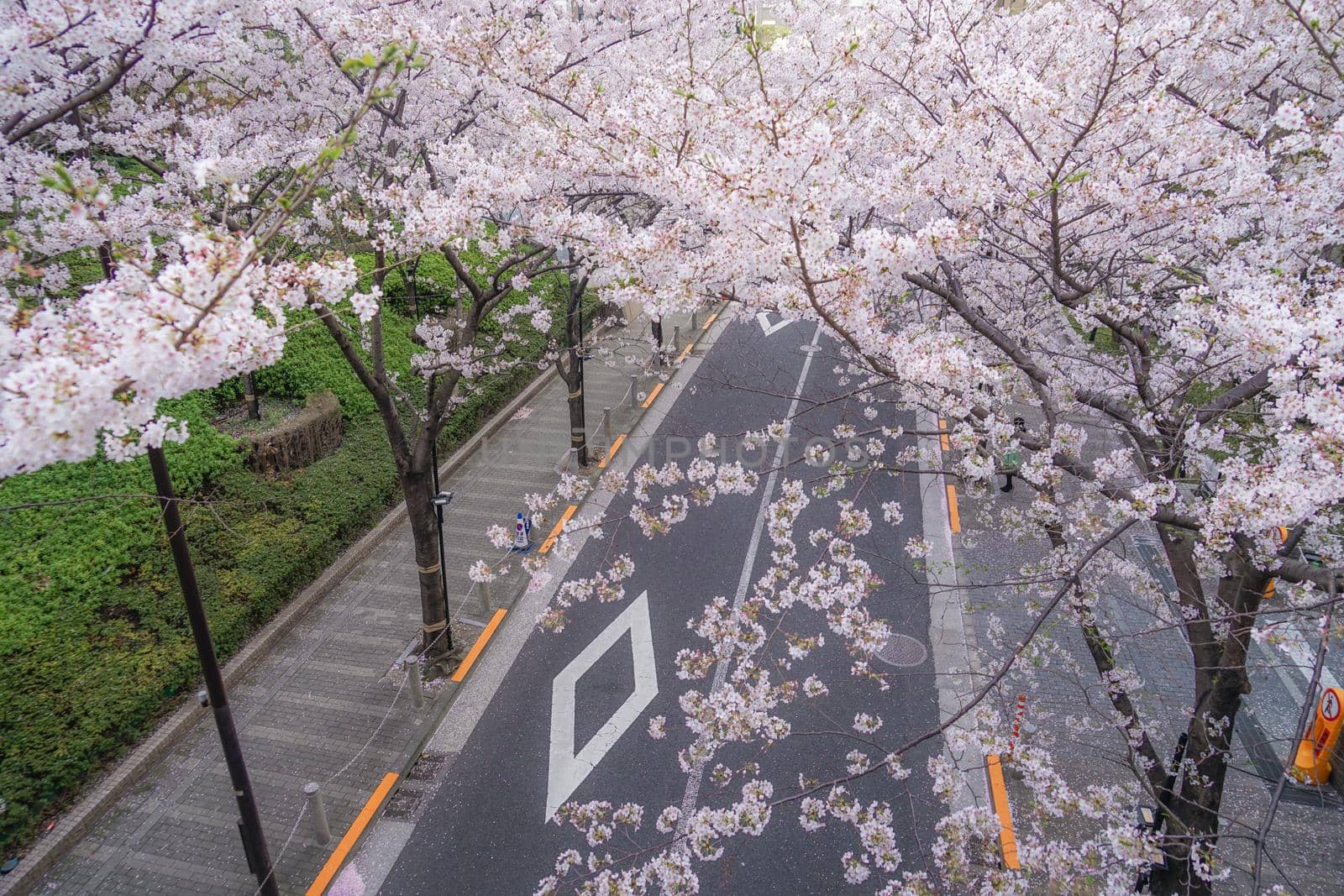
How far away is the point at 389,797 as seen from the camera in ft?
26.0

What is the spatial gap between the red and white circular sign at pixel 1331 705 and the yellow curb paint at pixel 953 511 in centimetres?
562

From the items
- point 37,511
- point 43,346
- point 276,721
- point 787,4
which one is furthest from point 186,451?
point 787,4

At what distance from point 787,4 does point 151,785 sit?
18770 millimetres

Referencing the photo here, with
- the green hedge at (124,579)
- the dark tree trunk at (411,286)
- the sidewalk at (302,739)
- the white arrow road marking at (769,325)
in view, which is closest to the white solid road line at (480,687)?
the sidewalk at (302,739)

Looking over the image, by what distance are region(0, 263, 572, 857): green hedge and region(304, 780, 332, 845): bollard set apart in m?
2.39

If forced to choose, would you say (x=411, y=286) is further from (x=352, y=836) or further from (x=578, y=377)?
(x=352, y=836)

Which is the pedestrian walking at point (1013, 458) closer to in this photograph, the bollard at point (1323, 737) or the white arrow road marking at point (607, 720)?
the bollard at point (1323, 737)

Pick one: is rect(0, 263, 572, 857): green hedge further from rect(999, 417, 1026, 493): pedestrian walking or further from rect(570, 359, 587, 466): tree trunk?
rect(999, 417, 1026, 493): pedestrian walking

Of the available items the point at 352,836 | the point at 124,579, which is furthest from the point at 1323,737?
the point at 124,579

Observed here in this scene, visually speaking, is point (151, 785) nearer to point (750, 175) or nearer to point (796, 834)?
point (796, 834)

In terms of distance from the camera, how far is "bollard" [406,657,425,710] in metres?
8.78

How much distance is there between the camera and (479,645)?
33.1 feet

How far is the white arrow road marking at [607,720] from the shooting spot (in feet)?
26.9

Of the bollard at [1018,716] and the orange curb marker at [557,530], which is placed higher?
the orange curb marker at [557,530]
